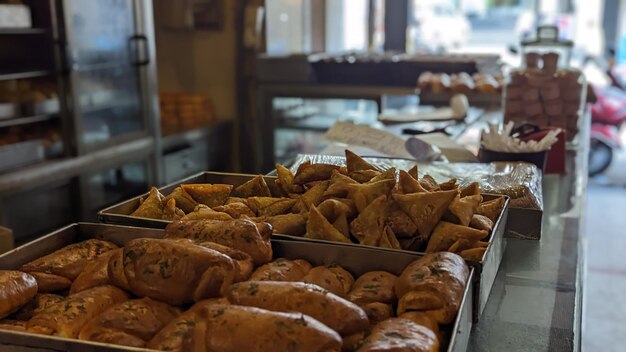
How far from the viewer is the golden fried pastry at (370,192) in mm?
1097

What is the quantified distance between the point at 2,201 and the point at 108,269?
2.34 metres

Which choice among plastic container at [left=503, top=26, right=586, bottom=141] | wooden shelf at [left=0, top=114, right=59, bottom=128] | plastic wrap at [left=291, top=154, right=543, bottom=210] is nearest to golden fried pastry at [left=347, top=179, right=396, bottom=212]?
plastic wrap at [left=291, top=154, right=543, bottom=210]

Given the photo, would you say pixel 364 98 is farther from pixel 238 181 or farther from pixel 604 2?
pixel 604 2

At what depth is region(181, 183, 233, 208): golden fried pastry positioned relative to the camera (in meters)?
1.30

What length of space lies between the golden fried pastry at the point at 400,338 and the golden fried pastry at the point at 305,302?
3 cm

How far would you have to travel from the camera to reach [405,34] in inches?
212

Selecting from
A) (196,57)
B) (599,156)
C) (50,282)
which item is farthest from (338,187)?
(599,156)

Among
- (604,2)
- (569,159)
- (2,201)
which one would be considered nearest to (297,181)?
(569,159)

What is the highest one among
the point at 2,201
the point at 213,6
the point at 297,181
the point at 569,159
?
the point at 213,6

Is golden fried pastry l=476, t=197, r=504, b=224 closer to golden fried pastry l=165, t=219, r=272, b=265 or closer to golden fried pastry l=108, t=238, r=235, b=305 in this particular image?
golden fried pastry l=165, t=219, r=272, b=265

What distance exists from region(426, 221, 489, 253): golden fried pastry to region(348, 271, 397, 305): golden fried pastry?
0.12m

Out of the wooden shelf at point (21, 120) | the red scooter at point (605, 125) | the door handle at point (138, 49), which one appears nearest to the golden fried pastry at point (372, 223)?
the wooden shelf at point (21, 120)

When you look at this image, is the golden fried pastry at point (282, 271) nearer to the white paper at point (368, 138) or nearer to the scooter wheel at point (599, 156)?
the white paper at point (368, 138)

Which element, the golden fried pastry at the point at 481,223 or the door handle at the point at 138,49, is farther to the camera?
the door handle at the point at 138,49
